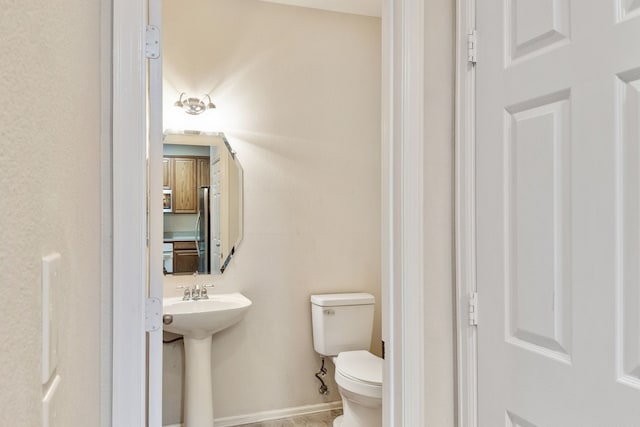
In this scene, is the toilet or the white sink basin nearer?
the white sink basin

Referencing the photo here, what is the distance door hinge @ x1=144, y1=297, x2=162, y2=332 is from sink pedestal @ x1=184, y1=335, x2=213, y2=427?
154cm

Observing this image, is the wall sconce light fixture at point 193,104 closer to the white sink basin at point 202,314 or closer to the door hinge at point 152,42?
the white sink basin at point 202,314

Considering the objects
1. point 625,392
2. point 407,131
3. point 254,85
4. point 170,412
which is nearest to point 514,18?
point 407,131

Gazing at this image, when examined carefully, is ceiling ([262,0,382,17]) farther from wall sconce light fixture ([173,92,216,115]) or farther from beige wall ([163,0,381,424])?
wall sconce light fixture ([173,92,216,115])

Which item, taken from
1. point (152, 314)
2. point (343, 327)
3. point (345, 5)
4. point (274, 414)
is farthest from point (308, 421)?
point (345, 5)

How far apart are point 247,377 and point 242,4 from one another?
7.81 ft

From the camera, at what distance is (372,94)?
10.3 ft

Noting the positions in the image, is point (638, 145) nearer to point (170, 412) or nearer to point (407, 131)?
point (407, 131)

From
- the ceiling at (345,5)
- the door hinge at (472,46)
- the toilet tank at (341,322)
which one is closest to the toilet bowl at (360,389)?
the toilet tank at (341,322)

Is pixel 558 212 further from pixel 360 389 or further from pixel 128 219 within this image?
pixel 360 389

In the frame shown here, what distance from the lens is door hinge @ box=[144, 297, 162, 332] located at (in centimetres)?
106

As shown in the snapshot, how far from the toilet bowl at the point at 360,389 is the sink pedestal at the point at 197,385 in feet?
2.52

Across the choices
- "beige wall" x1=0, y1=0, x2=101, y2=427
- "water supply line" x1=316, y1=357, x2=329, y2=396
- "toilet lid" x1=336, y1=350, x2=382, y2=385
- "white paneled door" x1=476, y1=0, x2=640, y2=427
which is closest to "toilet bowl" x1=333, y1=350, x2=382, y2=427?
"toilet lid" x1=336, y1=350, x2=382, y2=385

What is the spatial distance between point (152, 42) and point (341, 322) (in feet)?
7.06
